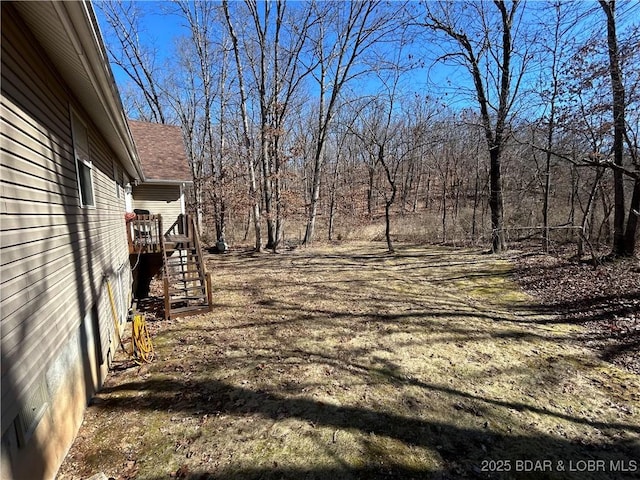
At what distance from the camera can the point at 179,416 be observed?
363 centimetres

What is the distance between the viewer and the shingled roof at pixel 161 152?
40.1 ft

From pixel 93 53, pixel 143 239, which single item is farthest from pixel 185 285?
pixel 93 53

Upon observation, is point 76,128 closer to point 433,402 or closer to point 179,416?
point 179,416

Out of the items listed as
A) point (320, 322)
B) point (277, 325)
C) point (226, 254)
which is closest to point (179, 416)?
point (277, 325)

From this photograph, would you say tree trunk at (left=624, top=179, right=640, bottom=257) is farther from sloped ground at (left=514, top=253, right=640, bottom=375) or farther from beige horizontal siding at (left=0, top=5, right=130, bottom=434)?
beige horizontal siding at (left=0, top=5, right=130, bottom=434)

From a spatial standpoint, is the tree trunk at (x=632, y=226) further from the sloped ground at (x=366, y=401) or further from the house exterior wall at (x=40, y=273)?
the house exterior wall at (x=40, y=273)

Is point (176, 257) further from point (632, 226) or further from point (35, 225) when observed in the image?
point (632, 226)

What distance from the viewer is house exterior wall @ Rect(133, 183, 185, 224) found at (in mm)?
12617

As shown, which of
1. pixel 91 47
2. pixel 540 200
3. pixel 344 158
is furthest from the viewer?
pixel 344 158

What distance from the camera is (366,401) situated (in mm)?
3887

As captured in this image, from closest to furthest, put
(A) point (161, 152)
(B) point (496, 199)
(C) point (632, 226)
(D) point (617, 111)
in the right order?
(D) point (617, 111), (C) point (632, 226), (B) point (496, 199), (A) point (161, 152)

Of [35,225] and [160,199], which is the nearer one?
[35,225]

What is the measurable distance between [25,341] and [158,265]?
736 centimetres

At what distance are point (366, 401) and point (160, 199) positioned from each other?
12.2m
